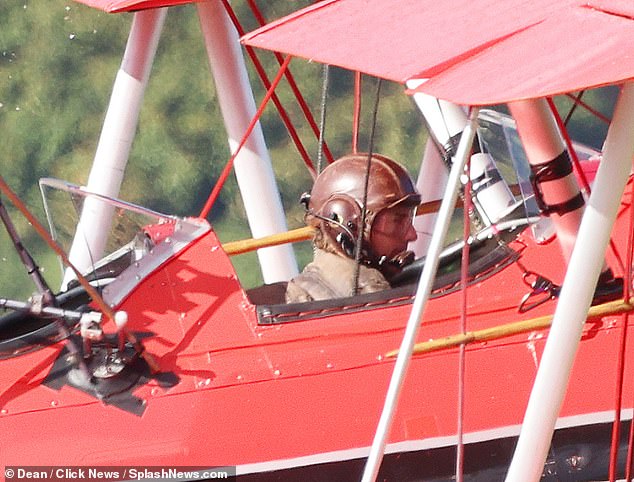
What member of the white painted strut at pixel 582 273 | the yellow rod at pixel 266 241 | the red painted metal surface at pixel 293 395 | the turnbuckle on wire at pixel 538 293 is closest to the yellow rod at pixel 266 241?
the yellow rod at pixel 266 241

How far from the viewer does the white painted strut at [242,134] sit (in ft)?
16.3

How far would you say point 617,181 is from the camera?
8.59ft

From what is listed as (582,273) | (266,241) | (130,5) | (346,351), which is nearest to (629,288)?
(582,273)

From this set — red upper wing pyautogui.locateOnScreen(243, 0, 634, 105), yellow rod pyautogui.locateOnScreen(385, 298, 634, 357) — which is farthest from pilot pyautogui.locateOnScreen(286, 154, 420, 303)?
red upper wing pyautogui.locateOnScreen(243, 0, 634, 105)

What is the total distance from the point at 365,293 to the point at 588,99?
5.45 m

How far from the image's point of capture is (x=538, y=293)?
3281 mm

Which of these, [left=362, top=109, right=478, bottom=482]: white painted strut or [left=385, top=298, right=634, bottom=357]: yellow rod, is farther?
[left=385, top=298, right=634, bottom=357]: yellow rod

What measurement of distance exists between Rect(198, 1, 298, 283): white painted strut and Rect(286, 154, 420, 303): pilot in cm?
154

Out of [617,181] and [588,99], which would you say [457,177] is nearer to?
[617,181]

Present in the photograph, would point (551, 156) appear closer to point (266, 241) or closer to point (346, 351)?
point (346, 351)

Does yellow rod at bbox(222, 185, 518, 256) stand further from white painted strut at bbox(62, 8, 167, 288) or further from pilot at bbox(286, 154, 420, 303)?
white painted strut at bbox(62, 8, 167, 288)

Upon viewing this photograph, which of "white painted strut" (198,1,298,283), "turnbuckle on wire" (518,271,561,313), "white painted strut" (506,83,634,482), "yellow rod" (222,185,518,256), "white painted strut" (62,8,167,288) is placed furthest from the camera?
"white painted strut" (198,1,298,283)

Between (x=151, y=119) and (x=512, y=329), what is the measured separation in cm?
544

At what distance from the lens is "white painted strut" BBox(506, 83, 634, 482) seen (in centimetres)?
262
